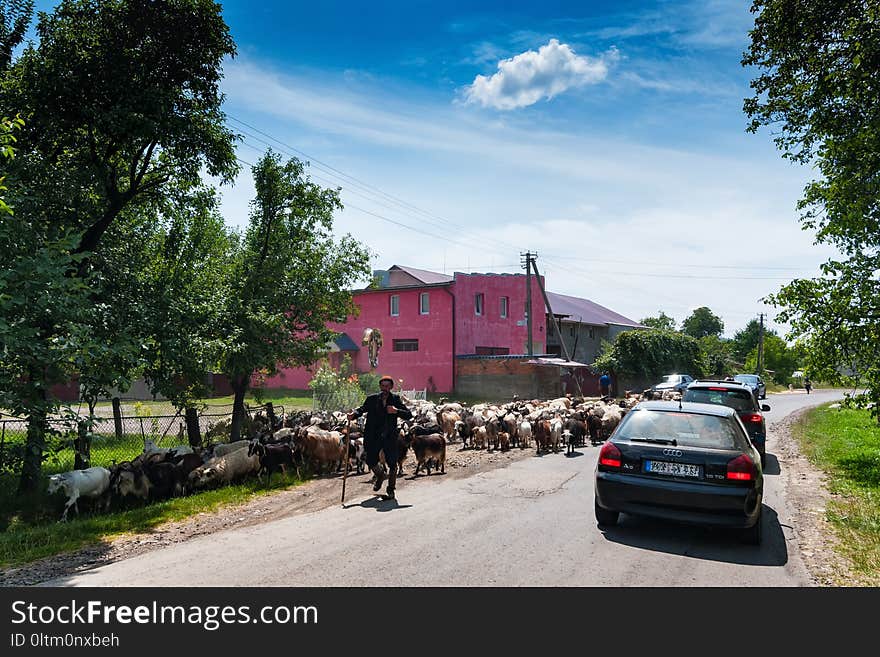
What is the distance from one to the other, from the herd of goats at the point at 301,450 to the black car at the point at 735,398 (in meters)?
3.76

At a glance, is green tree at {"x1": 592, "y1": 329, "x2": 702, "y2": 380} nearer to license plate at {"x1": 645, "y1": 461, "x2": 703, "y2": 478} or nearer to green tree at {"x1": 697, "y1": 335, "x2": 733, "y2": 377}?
green tree at {"x1": 697, "y1": 335, "x2": 733, "y2": 377}

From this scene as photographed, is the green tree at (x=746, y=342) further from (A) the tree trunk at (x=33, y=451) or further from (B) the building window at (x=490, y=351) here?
(A) the tree trunk at (x=33, y=451)

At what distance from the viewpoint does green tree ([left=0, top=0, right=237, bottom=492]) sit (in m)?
9.89

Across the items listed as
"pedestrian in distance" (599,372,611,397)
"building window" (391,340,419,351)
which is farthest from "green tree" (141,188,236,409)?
"pedestrian in distance" (599,372,611,397)

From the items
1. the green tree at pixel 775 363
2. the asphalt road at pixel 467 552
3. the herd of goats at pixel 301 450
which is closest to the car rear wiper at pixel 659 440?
the asphalt road at pixel 467 552

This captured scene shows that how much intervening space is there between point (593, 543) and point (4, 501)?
29.6 ft

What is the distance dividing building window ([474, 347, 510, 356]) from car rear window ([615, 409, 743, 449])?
29.8 metres

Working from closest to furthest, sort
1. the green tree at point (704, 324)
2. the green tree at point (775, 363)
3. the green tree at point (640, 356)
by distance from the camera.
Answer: the green tree at point (640, 356), the green tree at point (775, 363), the green tree at point (704, 324)

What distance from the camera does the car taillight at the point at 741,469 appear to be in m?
6.15

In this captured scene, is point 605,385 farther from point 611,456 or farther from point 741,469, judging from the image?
point 741,469

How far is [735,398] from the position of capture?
467 inches

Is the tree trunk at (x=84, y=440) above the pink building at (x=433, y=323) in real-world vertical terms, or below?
below

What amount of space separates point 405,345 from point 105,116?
92.2 ft
